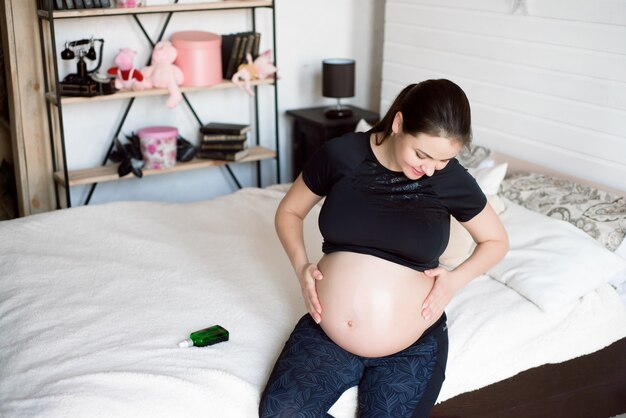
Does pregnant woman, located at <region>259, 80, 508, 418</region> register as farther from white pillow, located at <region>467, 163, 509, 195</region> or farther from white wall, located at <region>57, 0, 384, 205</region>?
white wall, located at <region>57, 0, 384, 205</region>

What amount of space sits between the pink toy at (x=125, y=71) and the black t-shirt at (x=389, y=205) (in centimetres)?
167

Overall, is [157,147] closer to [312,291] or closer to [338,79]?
[338,79]

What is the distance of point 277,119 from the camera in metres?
3.78

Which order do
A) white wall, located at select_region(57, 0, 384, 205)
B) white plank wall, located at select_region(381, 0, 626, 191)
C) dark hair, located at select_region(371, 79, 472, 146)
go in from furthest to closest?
white wall, located at select_region(57, 0, 384, 205) < white plank wall, located at select_region(381, 0, 626, 191) < dark hair, located at select_region(371, 79, 472, 146)

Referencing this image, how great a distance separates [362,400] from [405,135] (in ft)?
2.09

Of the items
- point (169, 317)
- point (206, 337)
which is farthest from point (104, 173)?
point (206, 337)

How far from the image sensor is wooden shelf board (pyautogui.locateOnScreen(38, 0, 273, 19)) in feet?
10.1

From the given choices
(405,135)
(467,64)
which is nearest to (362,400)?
(405,135)

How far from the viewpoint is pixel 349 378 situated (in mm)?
1884

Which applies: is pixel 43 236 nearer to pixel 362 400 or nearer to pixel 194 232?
pixel 194 232

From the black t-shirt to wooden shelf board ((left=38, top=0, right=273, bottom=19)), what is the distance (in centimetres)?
161

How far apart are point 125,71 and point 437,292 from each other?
6.53 feet

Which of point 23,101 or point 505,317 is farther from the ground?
point 23,101

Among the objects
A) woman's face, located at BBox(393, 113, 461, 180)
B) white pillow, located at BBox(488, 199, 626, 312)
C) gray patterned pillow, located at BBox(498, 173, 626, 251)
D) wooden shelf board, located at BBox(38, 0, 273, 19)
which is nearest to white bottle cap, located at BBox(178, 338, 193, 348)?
woman's face, located at BBox(393, 113, 461, 180)
